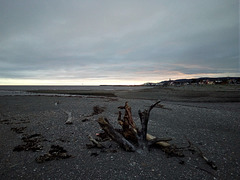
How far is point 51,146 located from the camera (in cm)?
553

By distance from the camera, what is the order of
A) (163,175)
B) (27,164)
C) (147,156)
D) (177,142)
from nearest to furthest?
(163,175) < (27,164) < (147,156) < (177,142)

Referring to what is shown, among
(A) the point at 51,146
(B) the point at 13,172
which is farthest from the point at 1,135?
(B) the point at 13,172

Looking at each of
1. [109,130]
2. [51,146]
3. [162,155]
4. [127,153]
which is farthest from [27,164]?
[162,155]

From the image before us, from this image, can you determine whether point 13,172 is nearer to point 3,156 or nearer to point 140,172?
point 3,156

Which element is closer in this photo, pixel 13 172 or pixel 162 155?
pixel 13 172

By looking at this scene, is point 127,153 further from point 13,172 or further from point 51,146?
point 13,172

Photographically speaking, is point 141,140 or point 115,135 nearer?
point 115,135

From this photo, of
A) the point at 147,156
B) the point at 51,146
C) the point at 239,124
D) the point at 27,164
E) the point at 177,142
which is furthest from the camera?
the point at 239,124

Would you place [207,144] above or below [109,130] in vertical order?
below

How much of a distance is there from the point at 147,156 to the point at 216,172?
2.23 metres

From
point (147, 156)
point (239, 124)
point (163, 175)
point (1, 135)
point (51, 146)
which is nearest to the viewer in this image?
point (163, 175)

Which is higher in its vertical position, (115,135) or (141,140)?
(115,135)

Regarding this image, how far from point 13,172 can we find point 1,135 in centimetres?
461

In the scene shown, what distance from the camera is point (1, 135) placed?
7062 mm
